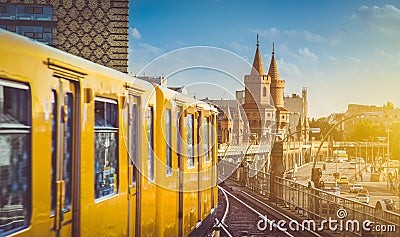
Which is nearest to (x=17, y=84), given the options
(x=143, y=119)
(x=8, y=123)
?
(x=8, y=123)

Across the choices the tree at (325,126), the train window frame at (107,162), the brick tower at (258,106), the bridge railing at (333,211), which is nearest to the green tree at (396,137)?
the brick tower at (258,106)

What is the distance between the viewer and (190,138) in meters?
8.12

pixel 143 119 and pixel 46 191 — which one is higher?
pixel 143 119

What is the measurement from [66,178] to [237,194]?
17214 millimetres

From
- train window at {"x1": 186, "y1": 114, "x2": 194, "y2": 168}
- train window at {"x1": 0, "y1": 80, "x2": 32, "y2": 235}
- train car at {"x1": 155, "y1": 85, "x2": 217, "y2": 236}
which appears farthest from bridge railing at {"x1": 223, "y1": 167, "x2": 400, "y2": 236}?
train window at {"x1": 0, "y1": 80, "x2": 32, "y2": 235}

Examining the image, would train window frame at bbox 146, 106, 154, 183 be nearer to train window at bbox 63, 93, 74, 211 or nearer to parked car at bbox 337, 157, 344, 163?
train window at bbox 63, 93, 74, 211

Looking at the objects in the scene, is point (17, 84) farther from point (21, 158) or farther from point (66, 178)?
point (66, 178)

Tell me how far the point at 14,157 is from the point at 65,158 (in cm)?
71

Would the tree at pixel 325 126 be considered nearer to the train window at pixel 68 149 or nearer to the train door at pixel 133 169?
the train door at pixel 133 169

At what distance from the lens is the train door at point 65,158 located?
3.75 m

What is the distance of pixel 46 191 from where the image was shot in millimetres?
3566

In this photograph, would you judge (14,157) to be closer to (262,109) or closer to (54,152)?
(54,152)

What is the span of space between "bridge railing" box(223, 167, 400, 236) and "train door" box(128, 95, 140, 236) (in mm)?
→ 3961

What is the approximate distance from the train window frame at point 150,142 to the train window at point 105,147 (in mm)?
1147
